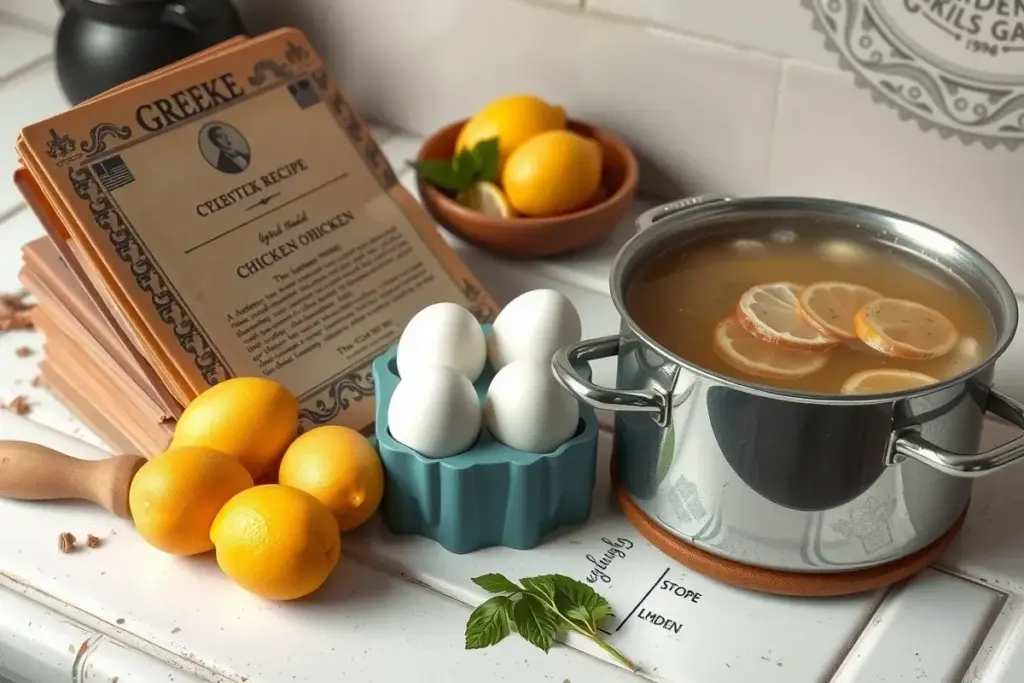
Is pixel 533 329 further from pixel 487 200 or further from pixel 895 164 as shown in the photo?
pixel 895 164

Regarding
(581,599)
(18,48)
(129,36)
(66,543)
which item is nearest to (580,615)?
(581,599)

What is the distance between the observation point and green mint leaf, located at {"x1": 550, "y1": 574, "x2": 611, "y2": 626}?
2.48ft

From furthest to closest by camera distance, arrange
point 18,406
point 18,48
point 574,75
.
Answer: point 18,48 → point 574,75 → point 18,406

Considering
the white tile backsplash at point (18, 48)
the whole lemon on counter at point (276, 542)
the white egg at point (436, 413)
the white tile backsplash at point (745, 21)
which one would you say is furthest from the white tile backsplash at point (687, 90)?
the whole lemon on counter at point (276, 542)

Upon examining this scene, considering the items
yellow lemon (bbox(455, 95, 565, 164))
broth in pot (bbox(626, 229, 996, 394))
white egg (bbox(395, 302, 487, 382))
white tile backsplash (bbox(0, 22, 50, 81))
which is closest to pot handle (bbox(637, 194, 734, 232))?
broth in pot (bbox(626, 229, 996, 394))

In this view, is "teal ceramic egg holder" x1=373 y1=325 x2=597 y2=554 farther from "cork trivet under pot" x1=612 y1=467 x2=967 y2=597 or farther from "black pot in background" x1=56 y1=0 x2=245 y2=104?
"black pot in background" x1=56 y1=0 x2=245 y2=104

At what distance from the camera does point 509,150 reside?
110 centimetres

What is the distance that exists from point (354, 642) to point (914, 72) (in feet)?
2.06

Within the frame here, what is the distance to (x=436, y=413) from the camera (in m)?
0.78

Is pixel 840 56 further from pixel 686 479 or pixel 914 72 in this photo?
pixel 686 479

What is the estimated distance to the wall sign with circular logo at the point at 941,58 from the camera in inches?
37.4

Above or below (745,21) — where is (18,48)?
below

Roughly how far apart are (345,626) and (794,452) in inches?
11.5

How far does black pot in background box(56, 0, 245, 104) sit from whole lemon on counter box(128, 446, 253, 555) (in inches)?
20.1
